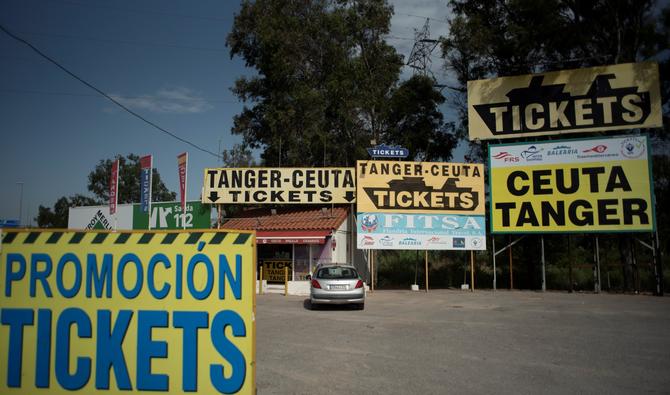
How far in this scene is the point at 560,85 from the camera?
23781 mm

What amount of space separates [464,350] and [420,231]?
14.2 metres

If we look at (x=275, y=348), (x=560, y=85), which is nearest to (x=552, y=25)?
(x=560, y=85)

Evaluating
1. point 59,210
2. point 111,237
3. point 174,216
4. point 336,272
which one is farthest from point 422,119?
point 59,210

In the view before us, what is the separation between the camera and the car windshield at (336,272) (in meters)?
16.5

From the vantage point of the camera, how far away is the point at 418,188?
78.9 ft

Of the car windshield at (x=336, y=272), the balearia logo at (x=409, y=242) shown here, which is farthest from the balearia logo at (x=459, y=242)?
the car windshield at (x=336, y=272)

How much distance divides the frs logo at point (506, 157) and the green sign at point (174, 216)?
1621cm

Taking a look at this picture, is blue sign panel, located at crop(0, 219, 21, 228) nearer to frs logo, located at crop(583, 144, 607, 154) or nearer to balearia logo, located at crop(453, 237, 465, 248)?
balearia logo, located at crop(453, 237, 465, 248)

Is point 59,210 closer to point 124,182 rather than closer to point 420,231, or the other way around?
point 124,182

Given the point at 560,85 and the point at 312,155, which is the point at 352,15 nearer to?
the point at 312,155

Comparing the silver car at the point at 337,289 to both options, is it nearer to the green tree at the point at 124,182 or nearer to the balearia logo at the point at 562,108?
the balearia logo at the point at 562,108

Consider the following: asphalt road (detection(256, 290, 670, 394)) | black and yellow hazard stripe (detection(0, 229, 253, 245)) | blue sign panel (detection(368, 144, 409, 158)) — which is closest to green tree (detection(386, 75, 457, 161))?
blue sign panel (detection(368, 144, 409, 158))

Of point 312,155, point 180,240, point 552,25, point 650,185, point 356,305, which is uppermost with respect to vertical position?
point 552,25

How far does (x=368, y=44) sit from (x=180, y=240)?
33.1 meters
